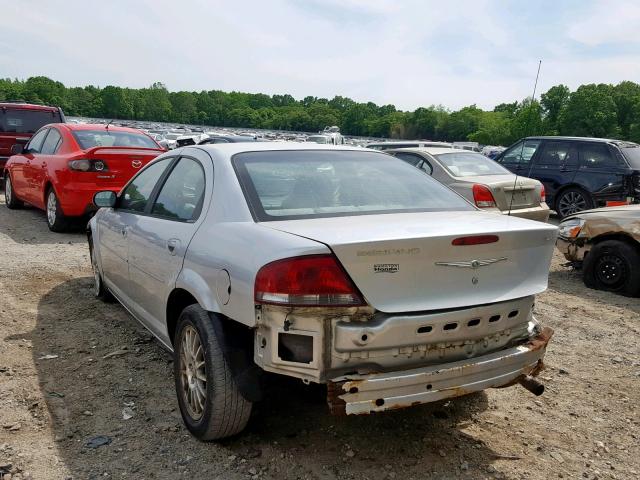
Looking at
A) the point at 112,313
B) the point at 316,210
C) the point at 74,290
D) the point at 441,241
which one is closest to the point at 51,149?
the point at 74,290

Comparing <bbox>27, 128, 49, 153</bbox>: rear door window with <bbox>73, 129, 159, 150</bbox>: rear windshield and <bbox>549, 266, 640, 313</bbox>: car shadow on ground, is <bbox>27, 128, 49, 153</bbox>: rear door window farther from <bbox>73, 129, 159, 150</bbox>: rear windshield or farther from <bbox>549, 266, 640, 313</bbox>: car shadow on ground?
<bbox>549, 266, 640, 313</bbox>: car shadow on ground

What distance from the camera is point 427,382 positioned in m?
2.53

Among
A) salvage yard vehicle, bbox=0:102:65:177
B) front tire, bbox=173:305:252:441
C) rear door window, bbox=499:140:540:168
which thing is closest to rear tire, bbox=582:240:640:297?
front tire, bbox=173:305:252:441

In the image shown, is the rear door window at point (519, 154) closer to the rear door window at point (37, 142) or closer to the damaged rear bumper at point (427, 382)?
the rear door window at point (37, 142)

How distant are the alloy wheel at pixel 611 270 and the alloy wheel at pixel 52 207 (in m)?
7.20

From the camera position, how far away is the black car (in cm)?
1104

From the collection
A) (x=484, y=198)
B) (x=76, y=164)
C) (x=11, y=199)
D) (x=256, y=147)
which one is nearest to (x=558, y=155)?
(x=484, y=198)

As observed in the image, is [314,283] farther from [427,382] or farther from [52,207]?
[52,207]

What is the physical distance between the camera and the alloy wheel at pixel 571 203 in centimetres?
1164

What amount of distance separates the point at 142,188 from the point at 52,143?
5.60m

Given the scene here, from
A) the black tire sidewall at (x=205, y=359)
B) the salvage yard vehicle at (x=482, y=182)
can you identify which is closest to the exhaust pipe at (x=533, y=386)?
the black tire sidewall at (x=205, y=359)

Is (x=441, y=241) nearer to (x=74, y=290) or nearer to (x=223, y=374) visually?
(x=223, y=374)

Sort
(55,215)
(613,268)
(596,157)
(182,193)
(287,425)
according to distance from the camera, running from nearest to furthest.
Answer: (287,425)
(182,193)
(613,268)
(55,215)
(596,157)

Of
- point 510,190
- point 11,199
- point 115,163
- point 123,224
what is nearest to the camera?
point 123,224
